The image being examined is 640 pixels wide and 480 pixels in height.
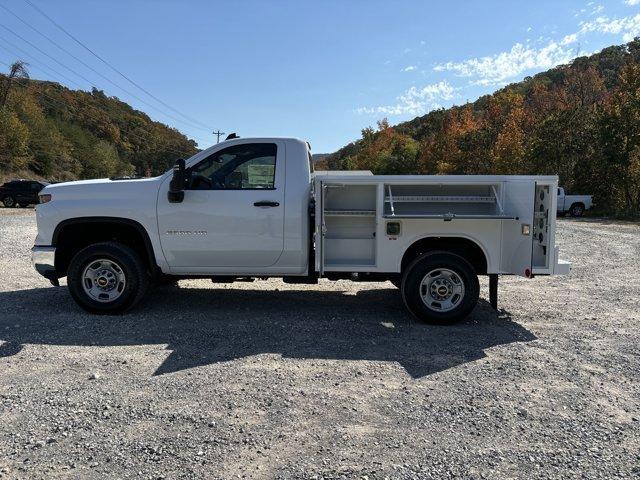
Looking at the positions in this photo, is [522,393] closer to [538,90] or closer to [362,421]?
[362,421]

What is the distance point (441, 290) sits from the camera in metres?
5.88

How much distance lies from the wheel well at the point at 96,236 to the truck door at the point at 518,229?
422cm

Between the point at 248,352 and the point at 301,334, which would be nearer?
the point at 248,352

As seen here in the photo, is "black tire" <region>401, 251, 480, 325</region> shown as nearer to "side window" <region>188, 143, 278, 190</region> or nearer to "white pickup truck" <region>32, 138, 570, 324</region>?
"white pickup truck" <region>32, 138, 570, 324</region>

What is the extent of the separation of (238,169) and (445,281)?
9.26ft

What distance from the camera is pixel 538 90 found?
6838 cm

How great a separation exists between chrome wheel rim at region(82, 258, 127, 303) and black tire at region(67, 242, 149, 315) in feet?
0.12

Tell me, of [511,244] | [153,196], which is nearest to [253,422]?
[153,196]

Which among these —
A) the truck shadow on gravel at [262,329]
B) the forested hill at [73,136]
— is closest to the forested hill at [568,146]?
the forested hill at [73,136]

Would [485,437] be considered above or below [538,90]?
below

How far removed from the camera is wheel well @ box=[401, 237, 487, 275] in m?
5.97

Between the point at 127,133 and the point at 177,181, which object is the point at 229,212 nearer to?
the point at 177,181

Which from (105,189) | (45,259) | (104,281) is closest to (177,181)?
(105,189)

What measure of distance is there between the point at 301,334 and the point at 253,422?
205cm
